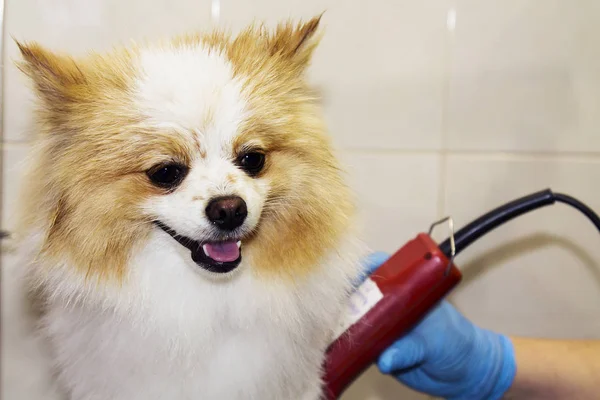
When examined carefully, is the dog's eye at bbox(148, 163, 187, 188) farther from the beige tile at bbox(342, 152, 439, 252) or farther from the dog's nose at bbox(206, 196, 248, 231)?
the beige tile at bbox(342, 152, 439, 252)

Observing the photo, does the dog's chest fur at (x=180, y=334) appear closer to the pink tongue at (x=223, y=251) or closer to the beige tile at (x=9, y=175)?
the pink tongue at (x=223, y=251)

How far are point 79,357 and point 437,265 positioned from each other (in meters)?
0.60

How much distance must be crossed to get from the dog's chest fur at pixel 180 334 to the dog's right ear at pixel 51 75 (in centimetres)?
25

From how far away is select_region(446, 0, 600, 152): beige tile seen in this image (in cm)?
118

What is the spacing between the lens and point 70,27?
1104 millimetres

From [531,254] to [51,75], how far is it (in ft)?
3.50

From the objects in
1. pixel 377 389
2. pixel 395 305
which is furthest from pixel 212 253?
pixel 377 389

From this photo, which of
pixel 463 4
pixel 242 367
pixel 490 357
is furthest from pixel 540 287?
pixel 242 367

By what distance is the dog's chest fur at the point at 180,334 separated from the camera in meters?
0.83

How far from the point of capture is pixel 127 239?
805mm

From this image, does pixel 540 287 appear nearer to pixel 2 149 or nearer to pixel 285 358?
pixel 285 358

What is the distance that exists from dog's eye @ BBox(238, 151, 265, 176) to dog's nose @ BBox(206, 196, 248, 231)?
0.26 feet

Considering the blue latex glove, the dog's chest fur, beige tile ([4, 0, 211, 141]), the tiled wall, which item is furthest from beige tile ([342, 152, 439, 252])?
beige tile ([4, 0, 211, 141])

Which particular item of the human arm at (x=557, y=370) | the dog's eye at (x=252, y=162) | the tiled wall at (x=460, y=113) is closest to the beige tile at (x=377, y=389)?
the tiled wall at (x=460, y=113)
